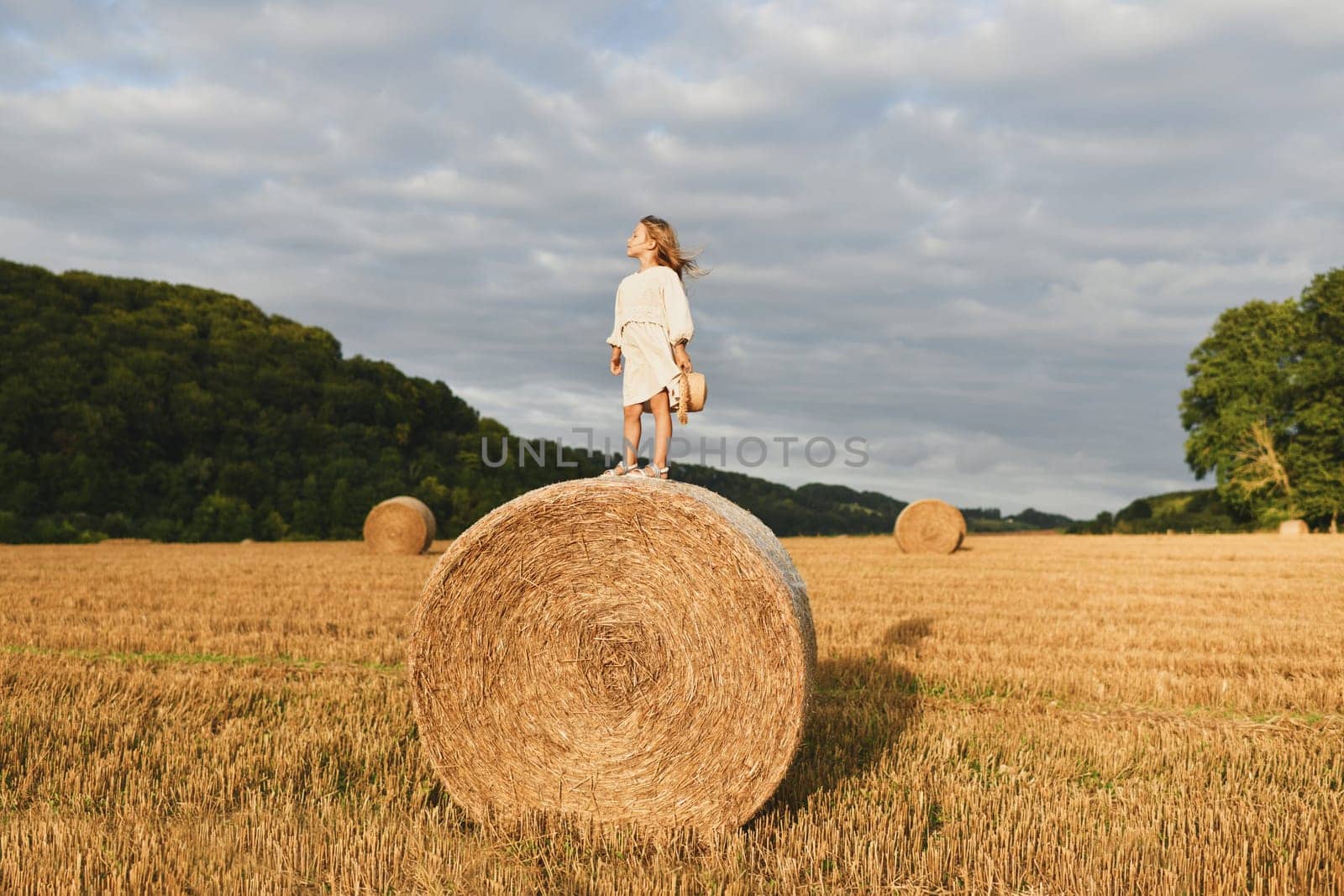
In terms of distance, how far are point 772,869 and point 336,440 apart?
125 ft

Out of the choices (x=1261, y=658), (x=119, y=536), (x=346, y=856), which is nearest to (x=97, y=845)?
(x=346, y=856)

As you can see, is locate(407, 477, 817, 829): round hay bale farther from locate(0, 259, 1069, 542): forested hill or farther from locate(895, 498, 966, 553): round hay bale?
locate(0, 259, 1069, 542): forested hill

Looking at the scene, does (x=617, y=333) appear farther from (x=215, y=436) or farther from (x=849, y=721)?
(x=215, y=436)

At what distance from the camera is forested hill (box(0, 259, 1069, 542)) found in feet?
102

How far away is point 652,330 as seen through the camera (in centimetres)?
531

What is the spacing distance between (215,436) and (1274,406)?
4327 centimetres

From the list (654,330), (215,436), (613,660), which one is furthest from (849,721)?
(215,436)

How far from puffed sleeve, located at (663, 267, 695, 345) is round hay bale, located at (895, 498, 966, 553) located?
732 inches

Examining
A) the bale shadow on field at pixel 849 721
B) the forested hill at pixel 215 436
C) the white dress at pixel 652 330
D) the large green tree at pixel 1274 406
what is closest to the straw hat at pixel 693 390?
the white dress at pixel 652 330

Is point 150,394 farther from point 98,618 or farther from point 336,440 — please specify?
point 98,618

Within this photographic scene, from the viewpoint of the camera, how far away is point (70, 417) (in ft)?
105

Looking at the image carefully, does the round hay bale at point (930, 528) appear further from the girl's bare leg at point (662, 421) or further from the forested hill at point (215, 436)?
the girl's bare leg at point (662, 421)

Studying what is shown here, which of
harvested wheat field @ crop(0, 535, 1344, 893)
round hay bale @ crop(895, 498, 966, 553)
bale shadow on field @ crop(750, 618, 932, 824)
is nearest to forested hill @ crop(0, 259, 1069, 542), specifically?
round hay bale @ crop(895, 498, 966, 553)

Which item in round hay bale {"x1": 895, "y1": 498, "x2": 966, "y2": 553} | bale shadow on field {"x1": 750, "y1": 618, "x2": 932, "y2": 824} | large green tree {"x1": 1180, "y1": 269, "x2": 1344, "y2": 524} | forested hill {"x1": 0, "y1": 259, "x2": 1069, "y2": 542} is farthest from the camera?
large green tree {"x1": 1180, "y1": 269, "x2": 1344, "y2": 524}
